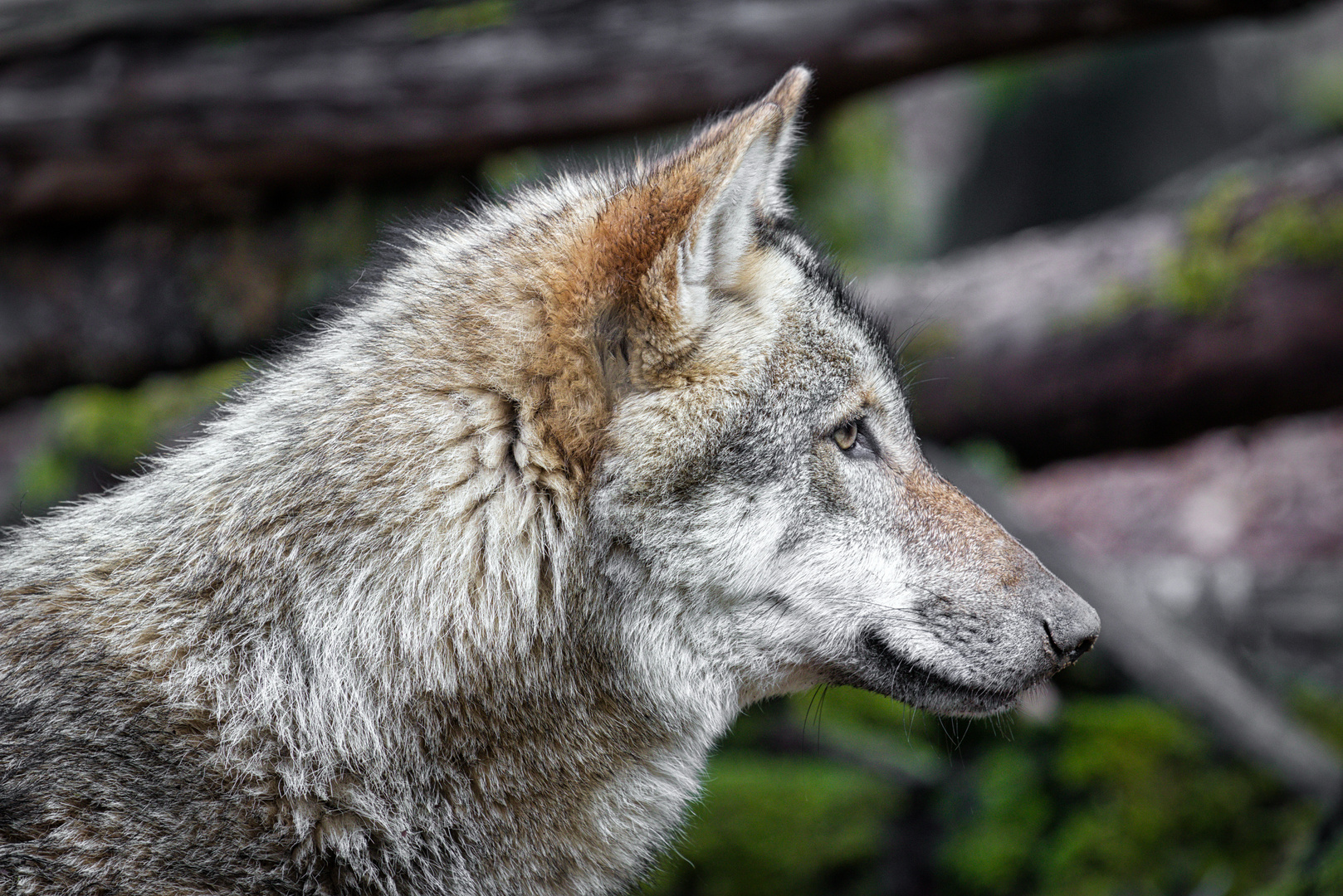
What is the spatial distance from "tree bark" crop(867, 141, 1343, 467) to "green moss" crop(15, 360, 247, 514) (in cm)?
499

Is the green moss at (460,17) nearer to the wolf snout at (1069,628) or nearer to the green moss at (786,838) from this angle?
the green moss at (786,838)

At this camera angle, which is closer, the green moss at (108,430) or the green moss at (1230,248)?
the green moss at (1230,248)

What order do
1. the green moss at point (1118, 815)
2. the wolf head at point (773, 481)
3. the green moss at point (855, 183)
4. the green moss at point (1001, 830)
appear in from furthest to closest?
the green moss at point (855, 183) < the green moss at point (1001, 830) < the green moss at point (1118, 815) < the wolf head at point (773, 481)

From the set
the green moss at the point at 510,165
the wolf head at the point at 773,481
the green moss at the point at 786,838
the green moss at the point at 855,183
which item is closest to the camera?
the wolf head at the point at 773,481

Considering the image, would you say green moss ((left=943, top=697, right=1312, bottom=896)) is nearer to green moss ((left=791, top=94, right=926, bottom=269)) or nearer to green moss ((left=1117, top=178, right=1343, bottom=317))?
green moss ((left=1117, top=178, right=1343, bottom=317))

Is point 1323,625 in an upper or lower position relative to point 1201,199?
lower

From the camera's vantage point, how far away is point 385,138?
612cm

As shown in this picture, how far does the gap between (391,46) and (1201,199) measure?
480 cm

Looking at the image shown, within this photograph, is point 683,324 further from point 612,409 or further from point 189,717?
point 189,717

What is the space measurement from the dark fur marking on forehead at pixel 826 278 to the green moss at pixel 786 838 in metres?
3.05

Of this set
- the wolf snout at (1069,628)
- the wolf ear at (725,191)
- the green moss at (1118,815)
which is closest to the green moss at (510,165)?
the wolf ear at (725,191)

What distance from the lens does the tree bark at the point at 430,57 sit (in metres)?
5.85

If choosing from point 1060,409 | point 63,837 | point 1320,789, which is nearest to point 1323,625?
point 1320,789

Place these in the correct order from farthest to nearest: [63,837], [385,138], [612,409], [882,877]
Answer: [385,138]
[882,877]
[612,409]
[63,837]
